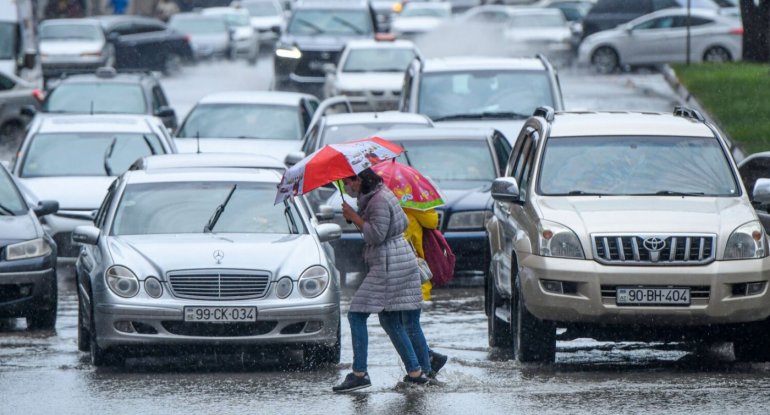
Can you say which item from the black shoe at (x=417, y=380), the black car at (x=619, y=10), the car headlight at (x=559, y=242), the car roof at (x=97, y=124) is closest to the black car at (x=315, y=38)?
the black car at (x=619, y=10)

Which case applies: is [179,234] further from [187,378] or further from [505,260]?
[505,260]

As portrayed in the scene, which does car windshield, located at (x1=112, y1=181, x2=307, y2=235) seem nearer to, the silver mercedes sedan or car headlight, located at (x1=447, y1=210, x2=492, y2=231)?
the silver mercedes sedan

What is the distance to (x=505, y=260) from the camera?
12.0m

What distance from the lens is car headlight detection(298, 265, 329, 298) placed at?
36.8 ft

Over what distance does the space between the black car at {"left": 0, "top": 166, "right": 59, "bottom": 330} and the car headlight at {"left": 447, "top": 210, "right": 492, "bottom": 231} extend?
4121mm

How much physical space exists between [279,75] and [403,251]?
25.0 m

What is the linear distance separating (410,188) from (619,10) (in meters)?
35.9

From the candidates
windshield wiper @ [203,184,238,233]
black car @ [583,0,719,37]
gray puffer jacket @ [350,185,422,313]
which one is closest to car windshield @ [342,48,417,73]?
black car @ [583,0,719,37]

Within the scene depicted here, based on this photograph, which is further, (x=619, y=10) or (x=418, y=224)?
(x=619, y=10)

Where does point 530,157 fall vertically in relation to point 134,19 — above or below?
above

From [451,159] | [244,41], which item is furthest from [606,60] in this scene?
[451,159]

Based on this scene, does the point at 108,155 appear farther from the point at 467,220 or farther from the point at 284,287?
the point at 284,287

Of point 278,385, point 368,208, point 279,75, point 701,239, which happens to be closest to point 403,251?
point 368,208

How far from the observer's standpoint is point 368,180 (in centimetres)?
998
